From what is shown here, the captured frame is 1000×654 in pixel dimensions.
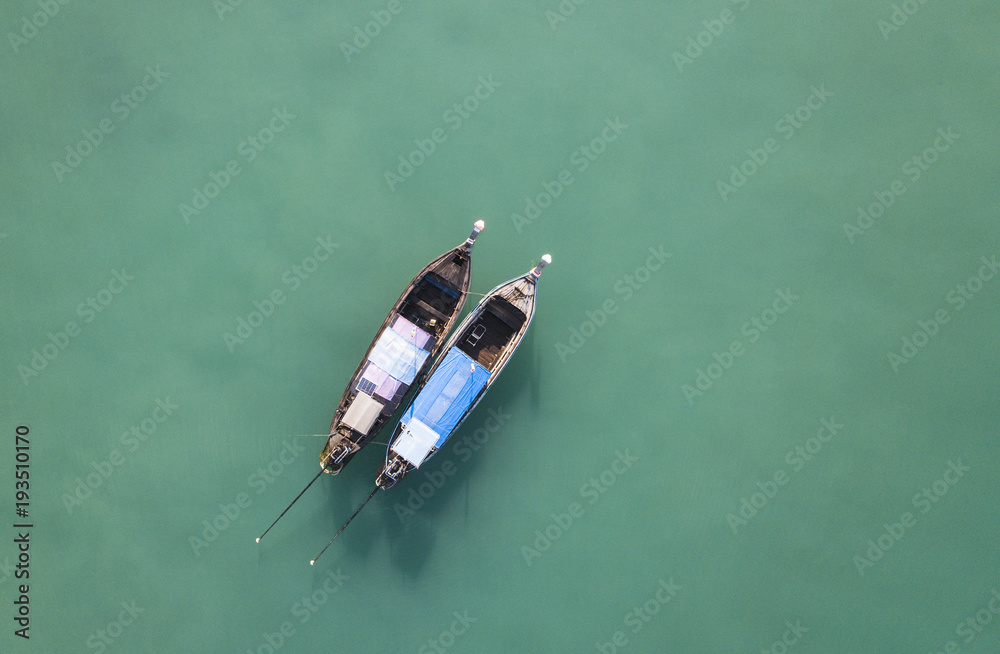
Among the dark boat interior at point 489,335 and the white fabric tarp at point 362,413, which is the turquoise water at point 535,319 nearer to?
the dark boat interior at point 489,335

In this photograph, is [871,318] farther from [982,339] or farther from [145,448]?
[145,448]

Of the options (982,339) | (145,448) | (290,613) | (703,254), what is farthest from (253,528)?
(982,339)

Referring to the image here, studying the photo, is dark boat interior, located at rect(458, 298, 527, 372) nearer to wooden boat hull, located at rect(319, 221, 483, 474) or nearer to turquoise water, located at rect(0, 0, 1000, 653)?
wooden boat hull, located at rect(319, 221, 483, 474)

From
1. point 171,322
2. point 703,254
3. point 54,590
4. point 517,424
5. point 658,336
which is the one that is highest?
point 703,254

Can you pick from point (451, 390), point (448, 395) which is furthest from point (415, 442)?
point (451, 390)

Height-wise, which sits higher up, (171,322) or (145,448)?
(171,322)

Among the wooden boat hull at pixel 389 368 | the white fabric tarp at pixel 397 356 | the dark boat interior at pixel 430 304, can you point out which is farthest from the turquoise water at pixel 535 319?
the white fabric tarp at pixel 397 356

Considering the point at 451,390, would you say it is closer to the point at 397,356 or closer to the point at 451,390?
the point at 451,390

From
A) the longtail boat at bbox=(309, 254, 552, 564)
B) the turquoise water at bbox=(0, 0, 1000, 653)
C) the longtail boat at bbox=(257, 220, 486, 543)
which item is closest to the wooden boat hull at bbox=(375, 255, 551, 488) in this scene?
the longtail boat at bbox=(309, 254, 552, 564)
